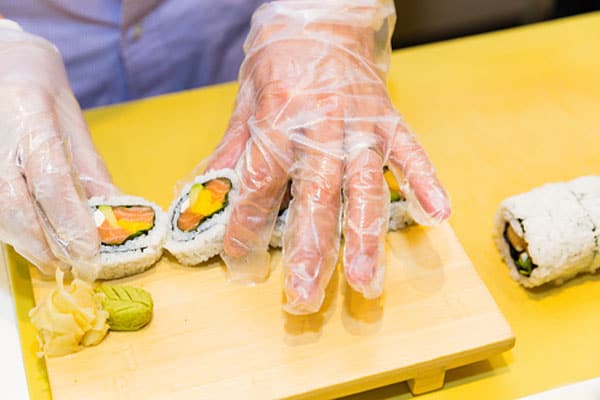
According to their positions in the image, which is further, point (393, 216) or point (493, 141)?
point (493, 141)

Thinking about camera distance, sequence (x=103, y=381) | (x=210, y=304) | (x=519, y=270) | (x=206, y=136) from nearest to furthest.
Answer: (x=103, y=381) < (x=210, y=304) < (x=519, y=270) < (x=206, y=136)

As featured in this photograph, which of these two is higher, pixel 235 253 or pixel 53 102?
pixel 53 102

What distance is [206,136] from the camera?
1751 millimetres

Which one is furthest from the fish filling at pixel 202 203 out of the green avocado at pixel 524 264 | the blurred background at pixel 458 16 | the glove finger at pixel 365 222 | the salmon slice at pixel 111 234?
the blurred background at pixel 458 16

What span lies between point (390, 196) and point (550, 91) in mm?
682

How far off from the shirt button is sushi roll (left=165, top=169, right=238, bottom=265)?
478 mm

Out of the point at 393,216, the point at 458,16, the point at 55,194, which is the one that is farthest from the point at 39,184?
the point at 458,16

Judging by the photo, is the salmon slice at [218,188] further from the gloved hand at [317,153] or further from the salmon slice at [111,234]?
the salmon slice at [111,234]

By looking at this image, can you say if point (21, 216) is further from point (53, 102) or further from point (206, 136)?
point (206, 136)

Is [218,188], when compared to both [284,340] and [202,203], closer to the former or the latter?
[202,203]

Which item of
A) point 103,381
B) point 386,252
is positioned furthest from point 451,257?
point 103,381

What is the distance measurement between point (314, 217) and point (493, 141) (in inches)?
25.4

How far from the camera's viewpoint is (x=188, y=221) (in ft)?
4.58

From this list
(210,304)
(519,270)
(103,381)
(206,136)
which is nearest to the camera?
(103,381)
